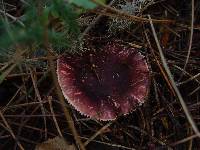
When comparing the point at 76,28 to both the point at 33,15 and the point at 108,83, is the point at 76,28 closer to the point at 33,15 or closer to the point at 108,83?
the point at 33,15

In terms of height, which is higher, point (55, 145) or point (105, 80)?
point (105, 80)

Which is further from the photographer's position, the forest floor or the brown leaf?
the forest floor

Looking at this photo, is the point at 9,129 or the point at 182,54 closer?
the point at 9,129

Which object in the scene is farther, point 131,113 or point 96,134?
point 131,113

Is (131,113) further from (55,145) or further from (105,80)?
(55,145)

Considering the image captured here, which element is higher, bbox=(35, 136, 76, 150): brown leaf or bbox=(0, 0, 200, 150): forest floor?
bbox=(0, 0, 200, 150): forest floor

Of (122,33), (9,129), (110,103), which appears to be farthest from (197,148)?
(9,129)

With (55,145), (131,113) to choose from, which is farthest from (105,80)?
(55,145)

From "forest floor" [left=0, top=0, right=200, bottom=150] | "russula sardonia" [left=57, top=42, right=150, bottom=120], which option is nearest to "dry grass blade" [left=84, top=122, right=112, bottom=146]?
"forest floor" [left=0, top=0, right=200, bottom=150]

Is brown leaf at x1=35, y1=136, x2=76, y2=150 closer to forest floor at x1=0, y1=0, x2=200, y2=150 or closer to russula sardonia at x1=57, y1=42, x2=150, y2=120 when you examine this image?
forest floor at x1=0, y1=0, x2=200, y2=150
